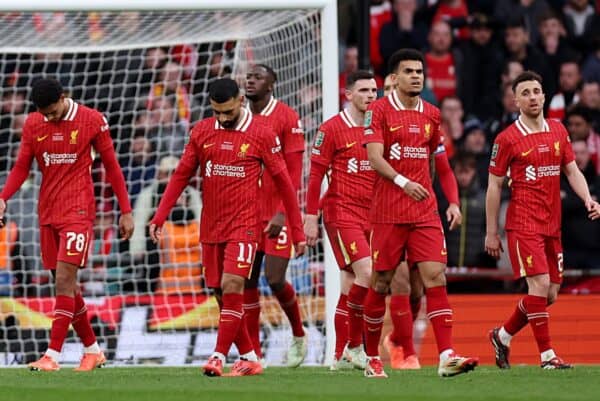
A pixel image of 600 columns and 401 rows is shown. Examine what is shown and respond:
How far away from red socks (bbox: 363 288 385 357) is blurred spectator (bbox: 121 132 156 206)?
18.6 ft

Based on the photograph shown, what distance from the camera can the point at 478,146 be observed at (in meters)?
16.6

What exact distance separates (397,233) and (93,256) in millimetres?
6218

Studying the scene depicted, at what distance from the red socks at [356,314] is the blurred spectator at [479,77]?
5868 mm

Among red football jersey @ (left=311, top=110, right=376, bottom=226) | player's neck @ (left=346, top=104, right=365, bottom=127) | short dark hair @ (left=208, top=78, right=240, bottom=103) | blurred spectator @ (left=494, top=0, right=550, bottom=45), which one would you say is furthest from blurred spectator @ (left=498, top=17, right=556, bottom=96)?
short dark hair @ (left=208, top=78, right=240, bottom=103)

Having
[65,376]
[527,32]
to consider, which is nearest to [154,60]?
[527,32]

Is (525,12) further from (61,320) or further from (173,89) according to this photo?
(61,320)

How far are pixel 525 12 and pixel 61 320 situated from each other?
8354 millimetres

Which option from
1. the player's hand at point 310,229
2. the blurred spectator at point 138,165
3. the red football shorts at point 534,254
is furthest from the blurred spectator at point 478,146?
the player's hand at point 310,229

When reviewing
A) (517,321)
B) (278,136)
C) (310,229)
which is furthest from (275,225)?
(517,321)

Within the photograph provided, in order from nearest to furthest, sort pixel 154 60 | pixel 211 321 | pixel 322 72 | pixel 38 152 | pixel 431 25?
1. pixel 38 152
2. pixel 322 72
3. pixel 211 321
4. pixel 154 60
5. pixel 431 25

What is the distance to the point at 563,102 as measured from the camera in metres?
17.2

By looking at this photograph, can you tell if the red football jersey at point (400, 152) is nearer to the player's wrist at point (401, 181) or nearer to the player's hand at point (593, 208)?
the player's wrist at point (401, 181)

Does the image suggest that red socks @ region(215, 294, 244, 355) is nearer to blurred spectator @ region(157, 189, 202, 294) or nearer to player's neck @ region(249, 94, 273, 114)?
player's neck @ region(249, 94, 273, 114)

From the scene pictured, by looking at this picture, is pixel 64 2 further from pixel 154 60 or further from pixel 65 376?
pixel 65 376
